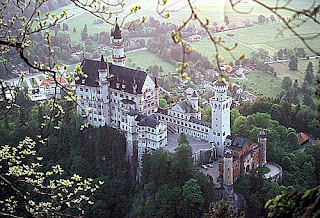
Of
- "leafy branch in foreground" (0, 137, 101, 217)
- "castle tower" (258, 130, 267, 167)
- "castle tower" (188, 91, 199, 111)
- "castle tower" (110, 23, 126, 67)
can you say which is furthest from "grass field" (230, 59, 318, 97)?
"leafy branch in foreground" (0, 137, 101, 217)

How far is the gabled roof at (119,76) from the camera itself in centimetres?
3937

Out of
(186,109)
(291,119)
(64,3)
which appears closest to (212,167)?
(186,109)

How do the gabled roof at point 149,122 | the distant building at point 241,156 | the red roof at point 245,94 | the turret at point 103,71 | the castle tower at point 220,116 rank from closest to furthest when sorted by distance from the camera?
the distant building at point 241,156 → the castle tower at point 220,116 → the gabled roof at point 149,122 → the turret at point 103,71 → the red roof at point 245,94

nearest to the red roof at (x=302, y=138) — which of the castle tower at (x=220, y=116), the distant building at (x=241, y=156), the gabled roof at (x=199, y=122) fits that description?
the distant building at (x=241, y=156)

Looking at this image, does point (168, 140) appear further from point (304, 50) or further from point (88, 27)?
point (88, 27)

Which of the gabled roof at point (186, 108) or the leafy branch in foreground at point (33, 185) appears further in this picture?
the gabled roof at point (186, 108)

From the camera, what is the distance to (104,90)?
4047 centimetres

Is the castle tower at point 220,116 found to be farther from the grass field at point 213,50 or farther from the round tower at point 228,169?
the grass field at point 213,50

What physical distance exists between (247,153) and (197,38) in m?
42.1

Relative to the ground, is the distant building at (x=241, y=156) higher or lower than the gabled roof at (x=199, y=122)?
lower

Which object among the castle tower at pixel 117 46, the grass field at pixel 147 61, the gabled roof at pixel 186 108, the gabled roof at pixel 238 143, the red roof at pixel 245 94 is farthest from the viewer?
the grass field at pixel 147 61

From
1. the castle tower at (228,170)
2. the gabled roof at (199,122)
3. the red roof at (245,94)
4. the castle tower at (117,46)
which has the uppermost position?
the castle tower at (117,46)

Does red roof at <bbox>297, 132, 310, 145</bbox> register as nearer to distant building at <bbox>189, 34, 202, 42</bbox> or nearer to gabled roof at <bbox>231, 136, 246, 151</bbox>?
gabled roof at <bbox>231, 136, 246, 151</bbox>

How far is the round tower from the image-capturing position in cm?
3438
